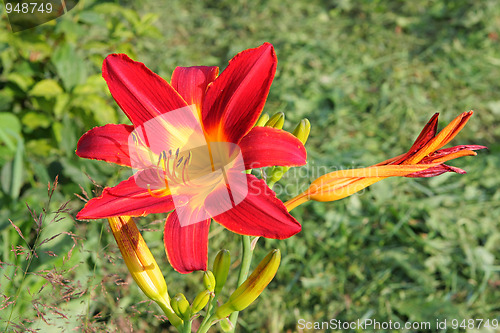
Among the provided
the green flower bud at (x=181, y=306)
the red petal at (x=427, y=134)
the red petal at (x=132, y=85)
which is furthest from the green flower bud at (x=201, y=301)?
the red petal at (x=427, y=134)

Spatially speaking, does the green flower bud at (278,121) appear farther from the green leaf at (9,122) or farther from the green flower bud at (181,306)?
the green leaf at (9,122)

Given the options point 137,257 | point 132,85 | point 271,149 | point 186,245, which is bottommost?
point 137,257

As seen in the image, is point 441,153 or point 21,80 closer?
point 441,153

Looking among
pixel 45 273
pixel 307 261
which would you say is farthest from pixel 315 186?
pixel 307 261

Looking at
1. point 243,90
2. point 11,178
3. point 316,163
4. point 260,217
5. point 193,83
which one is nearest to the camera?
point 260,217

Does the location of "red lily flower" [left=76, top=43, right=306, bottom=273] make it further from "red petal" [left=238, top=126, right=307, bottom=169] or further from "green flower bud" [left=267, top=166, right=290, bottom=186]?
"green flower bud" [left=267, top=166, right=290, bottom=186]

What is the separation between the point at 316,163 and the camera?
2.37 meters

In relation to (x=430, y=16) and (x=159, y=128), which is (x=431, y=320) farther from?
(x=430, y=16)

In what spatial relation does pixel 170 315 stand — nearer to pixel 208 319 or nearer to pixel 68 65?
pixel 208 319

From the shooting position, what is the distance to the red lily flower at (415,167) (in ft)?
2.92

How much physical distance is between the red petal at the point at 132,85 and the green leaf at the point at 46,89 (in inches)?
44.9

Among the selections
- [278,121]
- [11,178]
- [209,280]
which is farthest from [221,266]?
[11,178]

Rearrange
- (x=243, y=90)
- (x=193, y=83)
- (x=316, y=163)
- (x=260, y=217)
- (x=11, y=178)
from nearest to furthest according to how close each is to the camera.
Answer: (x=260, y=217) → (x=243, y=90) → (x=193, y=83) → (x=11, y=178) → (x=316, y=163)

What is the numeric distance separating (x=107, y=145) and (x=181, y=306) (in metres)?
0.37
